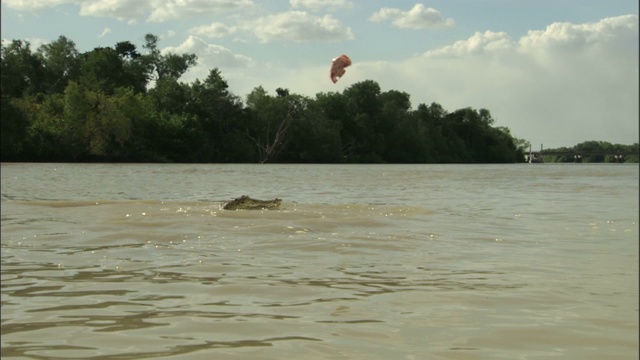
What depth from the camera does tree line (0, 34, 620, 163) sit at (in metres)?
71.8

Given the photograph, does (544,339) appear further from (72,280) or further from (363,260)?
(72,280)

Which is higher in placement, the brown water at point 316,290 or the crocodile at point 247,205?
the crocodile at point 247,205

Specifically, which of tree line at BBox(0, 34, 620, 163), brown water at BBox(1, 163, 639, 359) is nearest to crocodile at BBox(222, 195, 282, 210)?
brown water at BBox(1, 163, 639, 359)

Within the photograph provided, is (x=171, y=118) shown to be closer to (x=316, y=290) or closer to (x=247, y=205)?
(x=247, y=205)

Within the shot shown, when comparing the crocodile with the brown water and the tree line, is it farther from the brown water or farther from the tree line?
the tree line

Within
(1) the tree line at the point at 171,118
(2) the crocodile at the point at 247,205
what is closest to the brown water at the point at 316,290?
(2) the crocodile at the point at 247,205

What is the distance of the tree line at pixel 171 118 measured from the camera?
7175 centimetres

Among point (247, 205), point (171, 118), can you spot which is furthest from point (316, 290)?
point (171, 118)

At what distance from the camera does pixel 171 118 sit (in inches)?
3388

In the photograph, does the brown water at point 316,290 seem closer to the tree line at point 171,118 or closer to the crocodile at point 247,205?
the crocodile at point 247,205

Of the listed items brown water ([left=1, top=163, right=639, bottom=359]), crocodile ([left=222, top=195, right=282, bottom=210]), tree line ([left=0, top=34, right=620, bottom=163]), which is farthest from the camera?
tree line ([left=0, top=34, right=620, bottom=163])

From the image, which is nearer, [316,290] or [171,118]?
[316,290]

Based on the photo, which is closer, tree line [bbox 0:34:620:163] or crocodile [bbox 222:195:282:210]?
crocodile [bbox 222:195:282:210]

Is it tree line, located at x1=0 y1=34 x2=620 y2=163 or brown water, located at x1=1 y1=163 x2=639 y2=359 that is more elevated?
tree line, located at x1=0 y1=34 x2=620 y2=163
